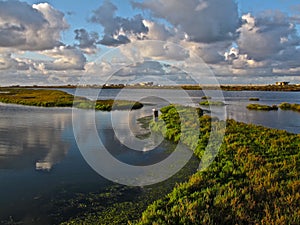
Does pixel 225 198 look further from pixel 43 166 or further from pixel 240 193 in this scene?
pixel 43 166

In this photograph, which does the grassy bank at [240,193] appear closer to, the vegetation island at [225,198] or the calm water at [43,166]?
the vegetation island at [225,198]

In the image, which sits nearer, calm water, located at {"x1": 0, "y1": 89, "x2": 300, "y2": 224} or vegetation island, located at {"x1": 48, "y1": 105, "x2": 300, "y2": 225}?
vegetation island, located at {"x1": 48, "y1": 105, "x2": 300, "y2": 225}

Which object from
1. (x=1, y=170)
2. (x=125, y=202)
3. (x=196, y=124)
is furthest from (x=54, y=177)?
(x=196, y=124)

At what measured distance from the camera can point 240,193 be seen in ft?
31.5

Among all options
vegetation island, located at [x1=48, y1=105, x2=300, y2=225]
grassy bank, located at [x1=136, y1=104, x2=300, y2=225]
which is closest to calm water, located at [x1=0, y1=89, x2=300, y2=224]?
vegetation island, located at [x1=48, y1=105, x2=300, y2=225]

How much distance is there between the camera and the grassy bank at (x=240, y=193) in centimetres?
805

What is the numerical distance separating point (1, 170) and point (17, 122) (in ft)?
61.8

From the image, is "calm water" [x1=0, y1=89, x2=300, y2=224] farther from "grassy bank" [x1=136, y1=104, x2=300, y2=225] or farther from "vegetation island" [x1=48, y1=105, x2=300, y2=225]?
"grassy bank" [x1=136, y1=104, x2=300, y2=225]

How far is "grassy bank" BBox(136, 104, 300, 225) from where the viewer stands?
805 centimetres

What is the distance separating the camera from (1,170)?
49.5ft

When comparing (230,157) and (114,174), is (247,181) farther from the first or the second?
(114,174)

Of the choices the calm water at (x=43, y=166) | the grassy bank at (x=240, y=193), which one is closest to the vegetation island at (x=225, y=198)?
the grassy bank at (x=240, y=193)

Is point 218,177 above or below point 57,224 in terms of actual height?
above

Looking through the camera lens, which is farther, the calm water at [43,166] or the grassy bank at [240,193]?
the calm water at [43,166]
